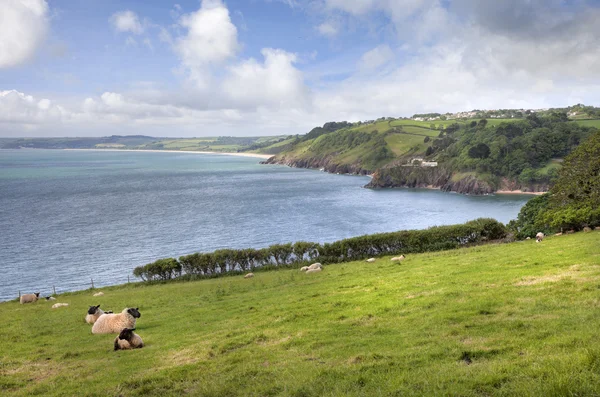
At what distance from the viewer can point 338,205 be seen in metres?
117

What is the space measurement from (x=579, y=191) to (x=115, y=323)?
4531cm

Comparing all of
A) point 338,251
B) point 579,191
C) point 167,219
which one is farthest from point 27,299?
point 167,219

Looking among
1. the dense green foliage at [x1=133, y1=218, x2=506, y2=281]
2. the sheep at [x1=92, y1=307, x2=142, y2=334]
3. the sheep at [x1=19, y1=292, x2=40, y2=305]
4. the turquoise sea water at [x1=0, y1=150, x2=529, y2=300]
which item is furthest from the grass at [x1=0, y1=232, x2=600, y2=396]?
the turquoise sea water at [x1=0, y1=150, x2=529, y2=300]

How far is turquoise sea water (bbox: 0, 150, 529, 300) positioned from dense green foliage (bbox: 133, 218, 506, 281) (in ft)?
38.6

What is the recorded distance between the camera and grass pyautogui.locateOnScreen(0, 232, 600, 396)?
910cm

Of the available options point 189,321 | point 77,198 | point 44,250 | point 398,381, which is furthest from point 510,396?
point 77,198

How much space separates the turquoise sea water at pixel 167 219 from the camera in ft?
202

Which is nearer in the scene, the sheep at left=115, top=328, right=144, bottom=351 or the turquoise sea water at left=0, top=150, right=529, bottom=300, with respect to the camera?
the sheep at left=115, top=328, right=144, bottom=351

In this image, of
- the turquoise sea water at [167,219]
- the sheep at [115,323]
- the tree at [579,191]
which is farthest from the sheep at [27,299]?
the tree at [579,191]

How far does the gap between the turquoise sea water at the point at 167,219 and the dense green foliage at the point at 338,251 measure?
11778 millimetres

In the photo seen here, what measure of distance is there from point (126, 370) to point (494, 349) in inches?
434

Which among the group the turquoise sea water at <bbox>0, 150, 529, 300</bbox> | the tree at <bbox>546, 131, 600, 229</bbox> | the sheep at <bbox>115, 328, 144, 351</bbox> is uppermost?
the tree at <bbox>546, 131, 600, 229</bbox>

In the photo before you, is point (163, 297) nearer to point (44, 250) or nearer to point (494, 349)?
→ point (494, 349)

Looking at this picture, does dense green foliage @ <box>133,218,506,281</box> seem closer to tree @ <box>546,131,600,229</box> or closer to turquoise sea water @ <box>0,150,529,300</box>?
tree @ <box>546,131,600,229</box>
